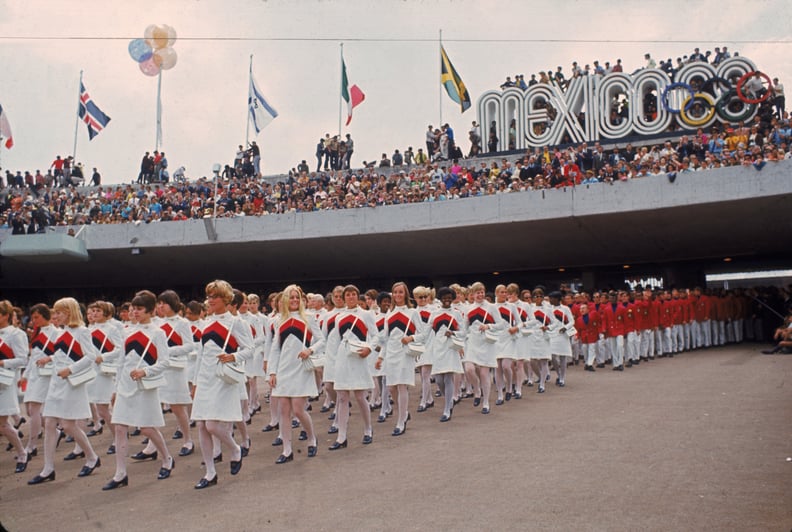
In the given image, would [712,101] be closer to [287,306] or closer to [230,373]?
[287,306]

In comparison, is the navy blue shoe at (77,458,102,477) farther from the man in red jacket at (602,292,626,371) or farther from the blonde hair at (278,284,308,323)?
the man in red jacket at (602,292,626,371)

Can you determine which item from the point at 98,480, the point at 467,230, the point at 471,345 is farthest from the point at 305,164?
the point at 98,480

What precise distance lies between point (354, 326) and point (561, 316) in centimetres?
702

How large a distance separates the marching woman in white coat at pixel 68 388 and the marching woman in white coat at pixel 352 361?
2.82 meters

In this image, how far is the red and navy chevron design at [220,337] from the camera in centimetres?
745

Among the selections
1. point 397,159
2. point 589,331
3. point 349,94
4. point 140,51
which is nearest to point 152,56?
point 140,51

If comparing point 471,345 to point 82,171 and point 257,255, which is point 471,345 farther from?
point 82,171

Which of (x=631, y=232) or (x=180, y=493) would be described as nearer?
(x=180, y=493)

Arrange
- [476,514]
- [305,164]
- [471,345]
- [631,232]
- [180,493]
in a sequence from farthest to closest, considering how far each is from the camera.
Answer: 1. [305,164]
2. [631,232]
3. [471,345]
4. [180,493]
5. [476,514]

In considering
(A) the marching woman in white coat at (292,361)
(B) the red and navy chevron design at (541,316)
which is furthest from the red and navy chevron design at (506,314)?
(A) the marching woman in white coat at (292,361)

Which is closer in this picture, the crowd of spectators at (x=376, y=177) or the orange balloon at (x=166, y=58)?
the crowd of spectators at (x=376, y=177)

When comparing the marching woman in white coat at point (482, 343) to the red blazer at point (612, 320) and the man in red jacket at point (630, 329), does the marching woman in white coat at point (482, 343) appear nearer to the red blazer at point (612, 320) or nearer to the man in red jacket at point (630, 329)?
the red blazer at point (612, 320)

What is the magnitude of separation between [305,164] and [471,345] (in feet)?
66.5

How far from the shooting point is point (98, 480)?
780cm
